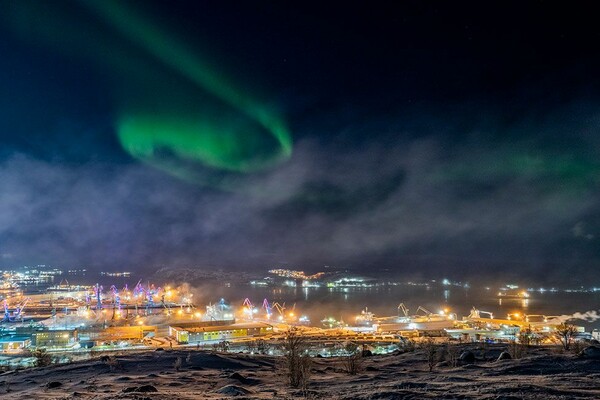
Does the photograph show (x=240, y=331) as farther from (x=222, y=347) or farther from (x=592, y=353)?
(x=592, y=353)

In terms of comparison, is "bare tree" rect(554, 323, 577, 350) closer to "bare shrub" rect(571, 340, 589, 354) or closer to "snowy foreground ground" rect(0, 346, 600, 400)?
"bare shrub" rect(571, 340, 589, 354)

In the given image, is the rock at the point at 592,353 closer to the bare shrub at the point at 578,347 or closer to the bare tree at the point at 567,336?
the bare shrub at the point at 578,347

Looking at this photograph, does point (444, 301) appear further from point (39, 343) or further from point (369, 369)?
point (369, 369)

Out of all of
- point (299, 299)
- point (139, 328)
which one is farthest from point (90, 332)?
point (299, 299)

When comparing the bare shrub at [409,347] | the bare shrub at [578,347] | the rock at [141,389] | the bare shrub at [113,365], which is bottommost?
the bare shrub at [409,347]

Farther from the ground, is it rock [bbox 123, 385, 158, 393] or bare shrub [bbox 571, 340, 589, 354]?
rock [bbox 123, 385, 158, 393]

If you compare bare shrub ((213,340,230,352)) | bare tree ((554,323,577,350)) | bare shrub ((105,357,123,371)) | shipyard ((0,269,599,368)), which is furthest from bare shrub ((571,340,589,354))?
bare shrub ((213,340,230,352))

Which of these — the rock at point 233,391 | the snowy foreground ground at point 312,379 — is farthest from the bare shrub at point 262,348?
the rock at point 233,391

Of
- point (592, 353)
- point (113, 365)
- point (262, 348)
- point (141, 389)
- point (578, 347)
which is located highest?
point (141, 389)

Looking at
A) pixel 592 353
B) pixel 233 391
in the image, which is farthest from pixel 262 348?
pixel 592 353
